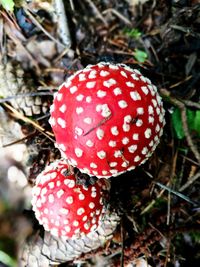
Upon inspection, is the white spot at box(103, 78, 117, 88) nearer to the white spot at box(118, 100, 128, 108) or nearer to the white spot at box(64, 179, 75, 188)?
the white spot at box(118, 100, 128, 108)

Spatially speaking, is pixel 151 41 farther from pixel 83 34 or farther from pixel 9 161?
pixel 9 161

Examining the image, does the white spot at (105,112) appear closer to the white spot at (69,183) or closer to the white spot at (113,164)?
the white spot at (113,164)

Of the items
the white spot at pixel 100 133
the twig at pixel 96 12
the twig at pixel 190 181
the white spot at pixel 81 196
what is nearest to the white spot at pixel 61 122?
the white spot at pixel 100 133

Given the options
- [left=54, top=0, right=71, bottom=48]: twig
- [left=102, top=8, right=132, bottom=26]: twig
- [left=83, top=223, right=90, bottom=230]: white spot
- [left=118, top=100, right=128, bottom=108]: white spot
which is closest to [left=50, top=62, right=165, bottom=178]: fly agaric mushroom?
[left=118, top=100, right=128, bottom=108]: white spot

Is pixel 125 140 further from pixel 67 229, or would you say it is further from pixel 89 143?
pixel 67 229

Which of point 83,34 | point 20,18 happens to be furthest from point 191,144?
point 20,18
